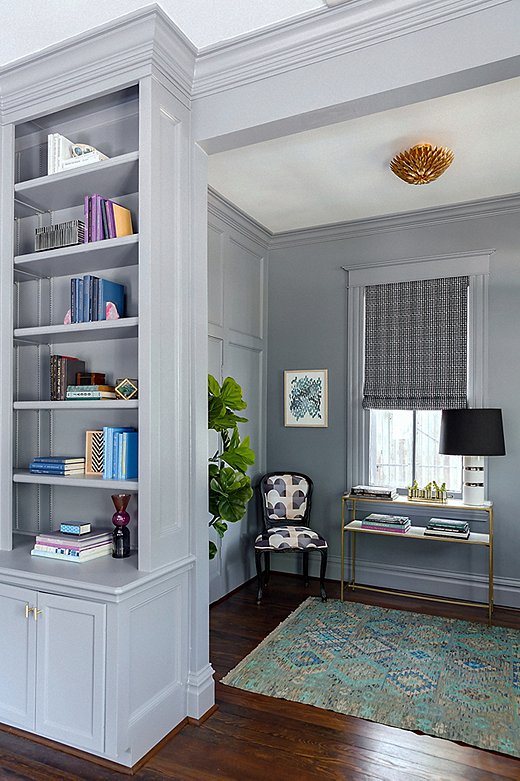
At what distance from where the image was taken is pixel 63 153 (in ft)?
8.51

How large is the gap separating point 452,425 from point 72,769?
2.82m

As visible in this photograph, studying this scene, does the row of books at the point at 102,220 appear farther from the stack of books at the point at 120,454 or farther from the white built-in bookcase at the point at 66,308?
the stack of books at the point at 120,454

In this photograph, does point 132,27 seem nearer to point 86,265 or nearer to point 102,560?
point 86,265

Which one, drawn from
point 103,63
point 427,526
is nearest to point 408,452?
point 427,526

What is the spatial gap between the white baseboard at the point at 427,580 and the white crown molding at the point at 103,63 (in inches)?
139

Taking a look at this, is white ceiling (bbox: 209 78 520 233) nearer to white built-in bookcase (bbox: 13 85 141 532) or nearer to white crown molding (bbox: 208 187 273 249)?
white crown molding (bbox: 208 187 273 249)

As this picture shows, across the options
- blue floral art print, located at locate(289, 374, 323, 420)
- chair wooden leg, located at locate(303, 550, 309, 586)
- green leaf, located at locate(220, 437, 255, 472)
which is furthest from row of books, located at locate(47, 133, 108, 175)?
chair wooden leg, located at locate(303, 550, 309, 586)

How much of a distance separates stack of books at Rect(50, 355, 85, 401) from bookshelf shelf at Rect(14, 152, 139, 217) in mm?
805

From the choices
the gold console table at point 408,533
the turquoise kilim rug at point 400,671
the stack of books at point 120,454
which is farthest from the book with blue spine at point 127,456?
the gold console table at point 408,533

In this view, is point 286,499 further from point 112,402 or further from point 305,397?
point 112,402

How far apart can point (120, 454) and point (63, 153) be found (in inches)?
56.7

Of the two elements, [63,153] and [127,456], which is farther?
[63,153]

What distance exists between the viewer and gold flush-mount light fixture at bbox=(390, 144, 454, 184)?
3207 millimetres

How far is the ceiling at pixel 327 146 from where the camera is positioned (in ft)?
7.29
